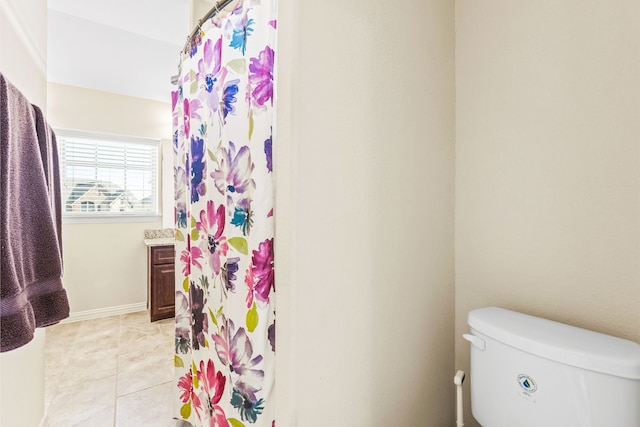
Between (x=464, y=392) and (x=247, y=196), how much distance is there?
4.04ft

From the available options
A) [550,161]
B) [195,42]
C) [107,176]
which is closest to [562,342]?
[550,161]

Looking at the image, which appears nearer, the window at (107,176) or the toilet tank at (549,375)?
the toilet tank at (549,375)

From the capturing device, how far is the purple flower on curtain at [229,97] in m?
1.07

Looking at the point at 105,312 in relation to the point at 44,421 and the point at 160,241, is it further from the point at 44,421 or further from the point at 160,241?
the point at 44,421

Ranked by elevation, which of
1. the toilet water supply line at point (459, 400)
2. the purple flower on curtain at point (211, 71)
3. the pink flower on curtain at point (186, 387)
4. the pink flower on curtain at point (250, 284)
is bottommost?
the pink flower on curtain at point (186, 387)

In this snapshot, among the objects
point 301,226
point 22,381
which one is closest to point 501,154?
point 301,226

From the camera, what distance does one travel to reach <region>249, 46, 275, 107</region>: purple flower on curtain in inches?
39.0

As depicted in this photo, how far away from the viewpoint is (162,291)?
117 inches

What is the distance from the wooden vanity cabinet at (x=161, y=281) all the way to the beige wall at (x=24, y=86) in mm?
1553

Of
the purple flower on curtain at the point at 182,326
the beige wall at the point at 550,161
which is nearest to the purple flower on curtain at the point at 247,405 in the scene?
the purple flower on curtain at the point at 182,326

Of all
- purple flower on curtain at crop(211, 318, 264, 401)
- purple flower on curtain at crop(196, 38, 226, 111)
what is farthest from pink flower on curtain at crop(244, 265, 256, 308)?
purple flower on curtain at crop(196, 38, 226, 111)

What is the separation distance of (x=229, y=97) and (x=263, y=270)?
68 centimetres

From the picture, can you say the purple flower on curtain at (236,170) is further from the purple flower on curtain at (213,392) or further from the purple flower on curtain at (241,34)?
the purple flower on curtain at (213,392)

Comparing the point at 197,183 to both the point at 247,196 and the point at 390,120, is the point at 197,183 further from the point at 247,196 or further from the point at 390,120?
the point at 390,120
